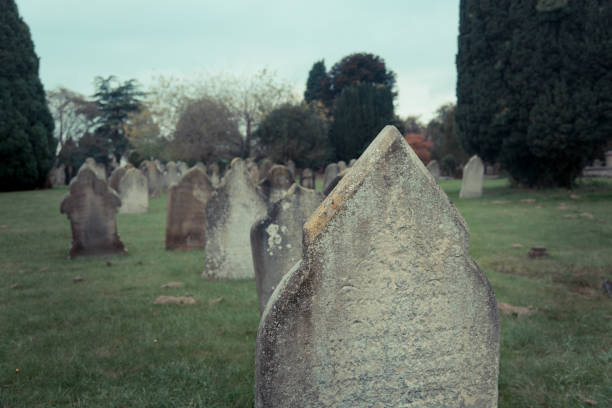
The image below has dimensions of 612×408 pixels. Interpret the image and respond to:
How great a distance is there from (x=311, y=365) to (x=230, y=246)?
553 cm

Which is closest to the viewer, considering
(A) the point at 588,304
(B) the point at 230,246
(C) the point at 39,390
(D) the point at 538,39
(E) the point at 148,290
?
(C) the point at 39,390

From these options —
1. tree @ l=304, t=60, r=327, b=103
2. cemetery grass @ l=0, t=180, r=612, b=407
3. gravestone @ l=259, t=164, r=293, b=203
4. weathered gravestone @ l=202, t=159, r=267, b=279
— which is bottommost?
cemetery grass @ l=0, t=180, r=612, b=407

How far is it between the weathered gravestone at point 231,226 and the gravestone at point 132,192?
11.0 meters

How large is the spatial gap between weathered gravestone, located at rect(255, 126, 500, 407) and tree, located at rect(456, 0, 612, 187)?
56.5ft

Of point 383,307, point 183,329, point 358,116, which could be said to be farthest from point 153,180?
point 383,307

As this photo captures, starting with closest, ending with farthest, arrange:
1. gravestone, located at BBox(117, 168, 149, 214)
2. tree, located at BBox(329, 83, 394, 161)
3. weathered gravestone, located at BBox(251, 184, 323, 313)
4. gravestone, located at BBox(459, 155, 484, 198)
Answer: weathered gravestone, located at BBox(251, 184, 323, 313)
gravestone, located at BBox(117, 168, 149, 214)
gravestone, located at BBox(459, 155, 484, 198)
tree, located at BBox(329, 83, 394, 161)

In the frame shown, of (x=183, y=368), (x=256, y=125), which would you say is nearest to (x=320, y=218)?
(x=183, y=368)

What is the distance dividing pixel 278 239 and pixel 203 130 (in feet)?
110

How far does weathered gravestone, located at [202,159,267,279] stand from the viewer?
7336 mm

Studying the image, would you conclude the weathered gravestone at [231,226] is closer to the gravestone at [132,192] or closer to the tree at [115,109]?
the gravestone at [132,192]

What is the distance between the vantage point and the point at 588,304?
18.0 feet

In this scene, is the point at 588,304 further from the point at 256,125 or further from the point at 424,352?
the point at 256,125

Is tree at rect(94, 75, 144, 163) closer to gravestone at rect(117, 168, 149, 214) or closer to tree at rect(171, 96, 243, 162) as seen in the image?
tree at rect(171, 96, 243, 162)

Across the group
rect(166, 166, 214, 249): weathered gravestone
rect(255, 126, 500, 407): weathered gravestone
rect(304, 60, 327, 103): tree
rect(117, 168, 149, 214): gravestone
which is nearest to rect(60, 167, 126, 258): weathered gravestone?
rect(166, 166, 214, 249): weathered gravestone
